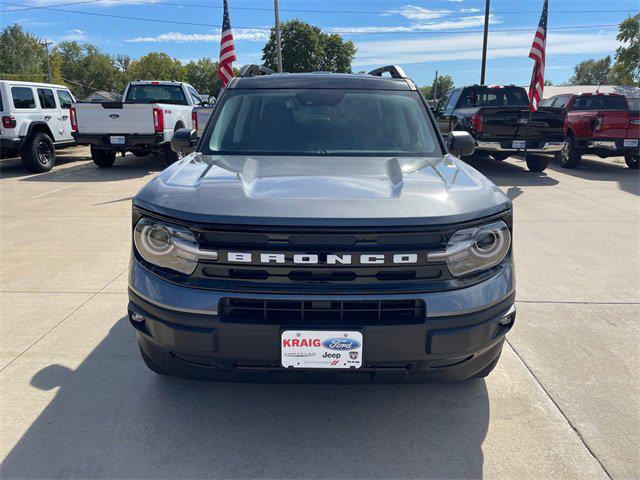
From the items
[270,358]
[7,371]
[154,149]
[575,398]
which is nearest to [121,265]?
[7,371]

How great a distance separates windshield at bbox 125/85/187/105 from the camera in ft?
45.8

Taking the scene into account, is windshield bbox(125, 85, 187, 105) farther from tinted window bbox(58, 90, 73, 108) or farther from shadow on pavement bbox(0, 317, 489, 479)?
shadow on pavement bbox(0, 317, 489, 479)

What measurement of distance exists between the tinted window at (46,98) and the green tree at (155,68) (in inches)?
A: 3723

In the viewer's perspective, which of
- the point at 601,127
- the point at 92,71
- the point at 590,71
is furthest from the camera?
the point at 590,71

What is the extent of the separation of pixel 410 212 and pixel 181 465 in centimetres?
155

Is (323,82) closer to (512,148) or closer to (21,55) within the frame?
(512,148)

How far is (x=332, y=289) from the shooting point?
6.97 ft

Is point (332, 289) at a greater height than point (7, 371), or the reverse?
point (332, 289)

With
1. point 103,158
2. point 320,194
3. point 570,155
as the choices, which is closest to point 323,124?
point 320,194

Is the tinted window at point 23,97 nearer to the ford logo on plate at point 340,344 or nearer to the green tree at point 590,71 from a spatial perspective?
the ford logo on plate at point 340,344

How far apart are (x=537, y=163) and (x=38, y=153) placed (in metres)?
11.9

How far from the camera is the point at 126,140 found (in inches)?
456

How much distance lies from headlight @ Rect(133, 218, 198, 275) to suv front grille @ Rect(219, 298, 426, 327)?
0.83ft

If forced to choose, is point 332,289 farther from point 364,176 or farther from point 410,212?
point 364,176
